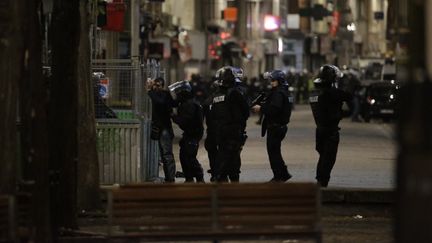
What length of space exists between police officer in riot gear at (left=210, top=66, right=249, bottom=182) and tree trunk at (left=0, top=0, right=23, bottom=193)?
6.86 meters

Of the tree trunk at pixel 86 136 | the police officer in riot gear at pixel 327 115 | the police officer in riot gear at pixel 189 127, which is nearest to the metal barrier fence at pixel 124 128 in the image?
the police officer in riot gear at pixel 189 127

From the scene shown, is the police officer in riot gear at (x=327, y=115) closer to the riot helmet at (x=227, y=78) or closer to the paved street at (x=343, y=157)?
the paved street at (x=343, y=157)

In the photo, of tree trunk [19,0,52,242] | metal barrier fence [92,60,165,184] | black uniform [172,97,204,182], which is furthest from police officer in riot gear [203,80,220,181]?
tree trunk [19,0,52,242]

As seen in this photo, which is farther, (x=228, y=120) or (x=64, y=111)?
(x=228, y=120)

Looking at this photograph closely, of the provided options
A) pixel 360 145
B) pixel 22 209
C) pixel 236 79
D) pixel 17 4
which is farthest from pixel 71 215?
pixel 360 145

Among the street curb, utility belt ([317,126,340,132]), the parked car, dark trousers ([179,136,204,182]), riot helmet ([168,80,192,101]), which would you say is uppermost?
riot helmet ([168,80,192,101])

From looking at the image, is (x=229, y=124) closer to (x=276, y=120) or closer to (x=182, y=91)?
→ (x=276, y=120)

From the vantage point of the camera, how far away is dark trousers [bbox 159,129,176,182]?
70.3ft

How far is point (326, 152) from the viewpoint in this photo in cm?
2089

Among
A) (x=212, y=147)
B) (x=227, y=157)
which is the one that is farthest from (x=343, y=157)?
(x=227, y=157)

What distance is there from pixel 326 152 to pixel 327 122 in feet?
1.52

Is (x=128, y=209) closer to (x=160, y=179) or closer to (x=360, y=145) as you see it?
(x=160, y=179)

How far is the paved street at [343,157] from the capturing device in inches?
923

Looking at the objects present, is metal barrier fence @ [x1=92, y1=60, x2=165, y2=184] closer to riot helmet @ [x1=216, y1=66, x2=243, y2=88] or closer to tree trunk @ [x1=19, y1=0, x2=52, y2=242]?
riot helmet @ [x1=216, y1=66, x2=243, y2=88]
